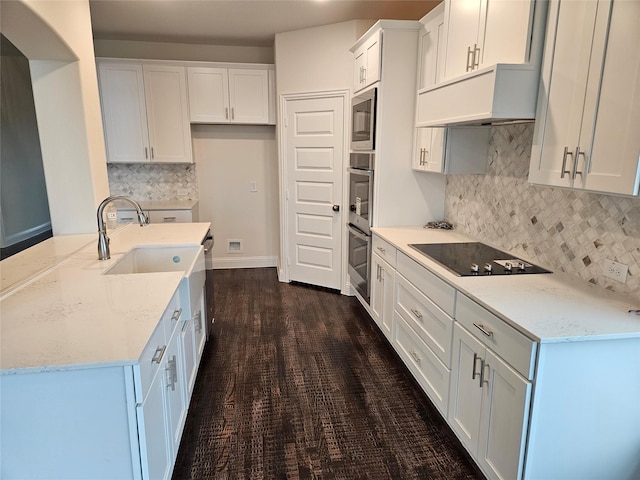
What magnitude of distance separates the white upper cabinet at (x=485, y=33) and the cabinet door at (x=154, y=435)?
2062 millimetres

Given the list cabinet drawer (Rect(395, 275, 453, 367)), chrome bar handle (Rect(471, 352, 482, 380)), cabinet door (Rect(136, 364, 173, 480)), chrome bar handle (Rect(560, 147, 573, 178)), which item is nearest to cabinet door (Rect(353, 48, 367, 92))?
cabinet drawer (Rect(395, 275, 453, 367))

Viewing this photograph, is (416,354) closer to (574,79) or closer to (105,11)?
(574,79)

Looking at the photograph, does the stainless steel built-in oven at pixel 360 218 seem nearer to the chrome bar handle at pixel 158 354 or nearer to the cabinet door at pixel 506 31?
the cabinet door at pixel 506 31

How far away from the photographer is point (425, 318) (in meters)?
2.41

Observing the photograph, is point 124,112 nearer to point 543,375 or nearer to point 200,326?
point 200,326

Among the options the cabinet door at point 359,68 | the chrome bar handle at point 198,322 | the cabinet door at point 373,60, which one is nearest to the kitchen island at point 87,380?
the chrome bar handle at point 198,322

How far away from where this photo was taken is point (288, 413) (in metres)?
2.41

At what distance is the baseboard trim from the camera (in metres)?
5.27

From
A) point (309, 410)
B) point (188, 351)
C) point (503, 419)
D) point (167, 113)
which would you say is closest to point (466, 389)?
point (503, 419)

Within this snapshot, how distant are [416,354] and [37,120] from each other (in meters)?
2.83

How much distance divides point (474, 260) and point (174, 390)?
1.76m

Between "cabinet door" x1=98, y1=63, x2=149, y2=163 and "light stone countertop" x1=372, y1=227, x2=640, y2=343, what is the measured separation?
11.8ft

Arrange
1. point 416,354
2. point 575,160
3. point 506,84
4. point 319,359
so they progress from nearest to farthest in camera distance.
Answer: point 575,160 → point 506,84 → point 416,354 → point 319,359

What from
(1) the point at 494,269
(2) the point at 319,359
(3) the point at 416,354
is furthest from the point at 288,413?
(1) the point at 494,269
